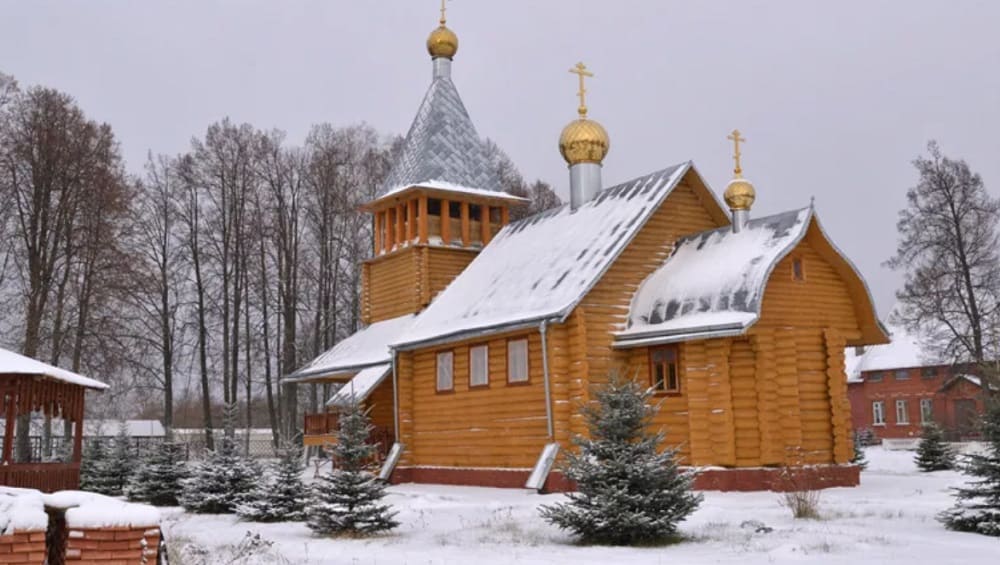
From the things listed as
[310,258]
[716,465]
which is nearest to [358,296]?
[310,258]

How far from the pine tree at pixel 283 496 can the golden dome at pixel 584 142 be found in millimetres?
11252

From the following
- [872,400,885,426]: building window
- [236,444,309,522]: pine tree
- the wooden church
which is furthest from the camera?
[872,400,885,426]: building window

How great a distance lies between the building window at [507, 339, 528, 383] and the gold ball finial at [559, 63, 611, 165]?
5.70 m

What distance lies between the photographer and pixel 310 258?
39.3 metres

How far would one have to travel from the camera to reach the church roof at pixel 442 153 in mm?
27922

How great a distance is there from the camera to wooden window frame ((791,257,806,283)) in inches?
750

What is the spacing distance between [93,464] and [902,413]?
4216 centimetres

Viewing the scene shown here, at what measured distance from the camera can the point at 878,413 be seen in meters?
54.6

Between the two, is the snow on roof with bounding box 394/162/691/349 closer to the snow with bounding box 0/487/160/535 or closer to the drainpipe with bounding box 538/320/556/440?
the drainpipe with bounding box 538/320/556/440

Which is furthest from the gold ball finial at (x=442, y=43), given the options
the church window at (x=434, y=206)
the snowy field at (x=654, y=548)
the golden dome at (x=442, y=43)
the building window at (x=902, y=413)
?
the building window at (x=902, y=413)

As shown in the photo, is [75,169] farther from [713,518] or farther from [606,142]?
[713,518]

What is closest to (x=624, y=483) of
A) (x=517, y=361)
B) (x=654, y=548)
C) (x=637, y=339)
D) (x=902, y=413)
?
(x=654, y=548)

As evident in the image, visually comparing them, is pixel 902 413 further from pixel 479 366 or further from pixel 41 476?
pixel 41 476

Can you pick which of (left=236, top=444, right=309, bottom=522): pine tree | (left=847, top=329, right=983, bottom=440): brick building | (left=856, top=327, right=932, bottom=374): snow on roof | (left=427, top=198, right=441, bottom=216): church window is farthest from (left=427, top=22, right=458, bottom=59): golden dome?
(left=856, top=327, right=932, bottom=374): snow on roof
